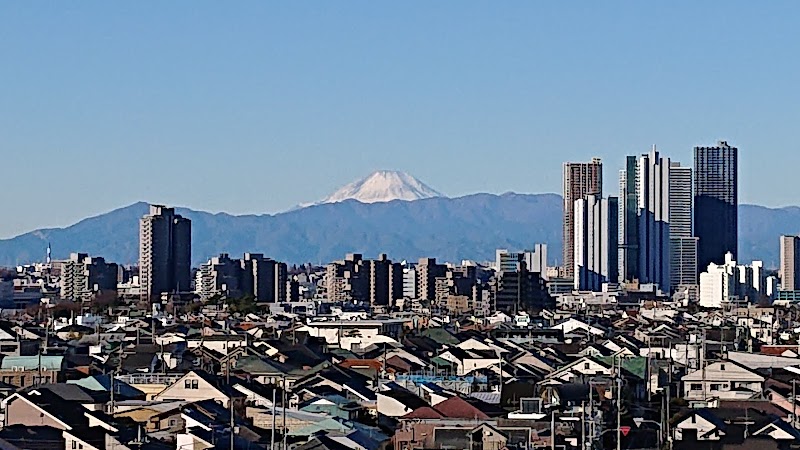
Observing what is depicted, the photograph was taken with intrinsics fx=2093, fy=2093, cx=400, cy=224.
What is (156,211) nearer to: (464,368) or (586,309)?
(586,309)

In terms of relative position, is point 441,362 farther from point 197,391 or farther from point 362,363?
point 197,391

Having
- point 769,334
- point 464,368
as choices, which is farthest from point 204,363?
point 769,334

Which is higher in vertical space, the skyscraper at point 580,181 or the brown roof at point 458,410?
the skyscraper at point 580,181

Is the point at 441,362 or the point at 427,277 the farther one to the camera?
the point at 427,277

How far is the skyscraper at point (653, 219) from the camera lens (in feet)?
396

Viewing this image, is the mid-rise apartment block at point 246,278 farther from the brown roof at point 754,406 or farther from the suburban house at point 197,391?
the brown roof at point 754,406

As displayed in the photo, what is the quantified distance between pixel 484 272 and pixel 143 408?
79.7 meters

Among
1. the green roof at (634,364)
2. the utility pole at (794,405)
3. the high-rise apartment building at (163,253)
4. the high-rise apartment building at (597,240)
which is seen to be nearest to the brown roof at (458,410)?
the utility pole at (794,405)

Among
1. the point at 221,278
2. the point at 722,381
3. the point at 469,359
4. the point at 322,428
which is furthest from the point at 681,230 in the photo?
the point at 322,428

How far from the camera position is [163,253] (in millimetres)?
84312

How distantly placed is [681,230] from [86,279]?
52961 mm

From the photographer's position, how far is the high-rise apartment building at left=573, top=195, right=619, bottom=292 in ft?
387

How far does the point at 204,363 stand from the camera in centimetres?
3450

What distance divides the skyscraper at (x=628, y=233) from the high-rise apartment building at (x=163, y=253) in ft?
115
